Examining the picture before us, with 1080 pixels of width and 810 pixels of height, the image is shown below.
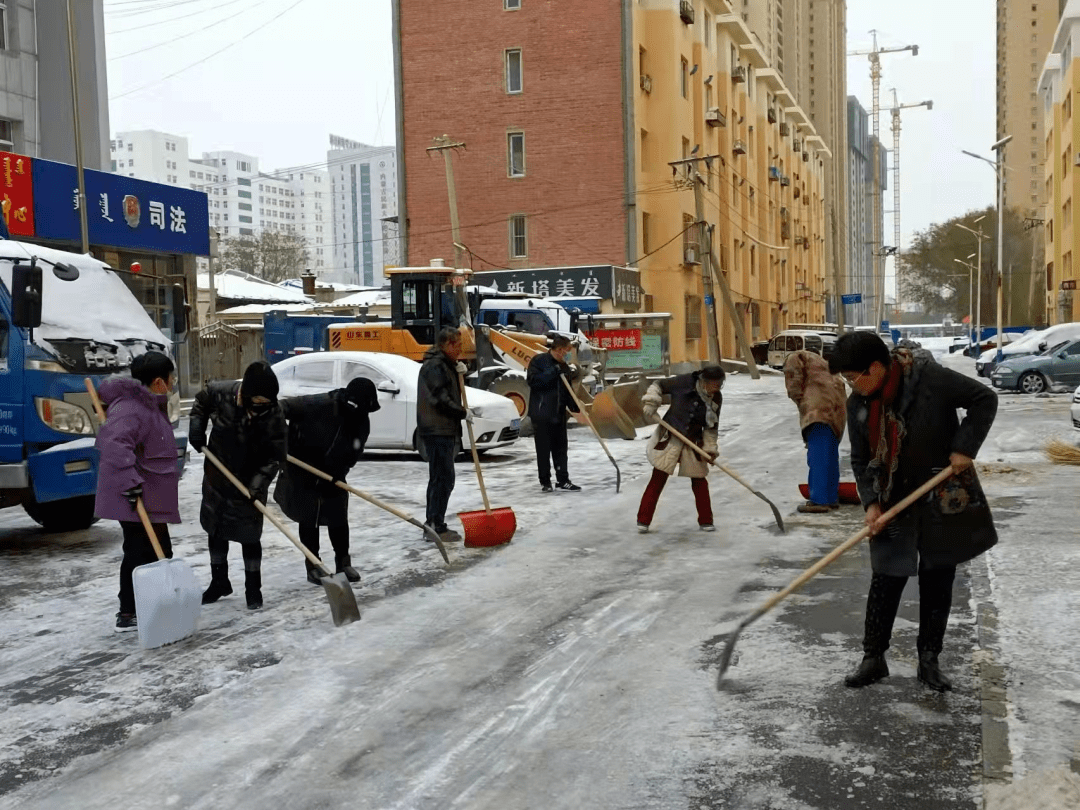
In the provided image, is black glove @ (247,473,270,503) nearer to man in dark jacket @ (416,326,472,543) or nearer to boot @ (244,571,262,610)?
boot @ (244,571,262,610)

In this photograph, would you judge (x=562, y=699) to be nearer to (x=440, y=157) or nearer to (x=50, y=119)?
(x=50, y=119)

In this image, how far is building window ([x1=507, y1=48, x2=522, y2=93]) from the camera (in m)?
45.4

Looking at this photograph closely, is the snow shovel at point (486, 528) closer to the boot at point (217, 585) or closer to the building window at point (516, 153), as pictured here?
the boot at point (217, 585)

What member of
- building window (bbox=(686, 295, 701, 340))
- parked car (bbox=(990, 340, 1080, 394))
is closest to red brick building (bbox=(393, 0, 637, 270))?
building window (bbox=(686, 295, 701, 340))

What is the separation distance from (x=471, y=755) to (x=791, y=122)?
283 ft

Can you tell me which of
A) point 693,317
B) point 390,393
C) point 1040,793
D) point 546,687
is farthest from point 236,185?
point 1040,793

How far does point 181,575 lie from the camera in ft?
21.3

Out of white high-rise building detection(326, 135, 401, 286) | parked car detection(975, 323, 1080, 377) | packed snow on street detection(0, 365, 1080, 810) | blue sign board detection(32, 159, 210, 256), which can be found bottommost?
packed snow on street detection(0, 365, 1080, 810)

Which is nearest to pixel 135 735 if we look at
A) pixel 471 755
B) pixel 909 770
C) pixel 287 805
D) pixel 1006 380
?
pixel 287 805

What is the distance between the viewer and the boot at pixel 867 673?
17.6 feet

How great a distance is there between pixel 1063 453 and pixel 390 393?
8357 millimetres

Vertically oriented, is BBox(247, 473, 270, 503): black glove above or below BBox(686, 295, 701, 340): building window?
below

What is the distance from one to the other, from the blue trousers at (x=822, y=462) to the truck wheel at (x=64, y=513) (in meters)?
6.32

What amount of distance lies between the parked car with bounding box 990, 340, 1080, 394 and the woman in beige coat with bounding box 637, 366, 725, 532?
Answer: 71.3ft
